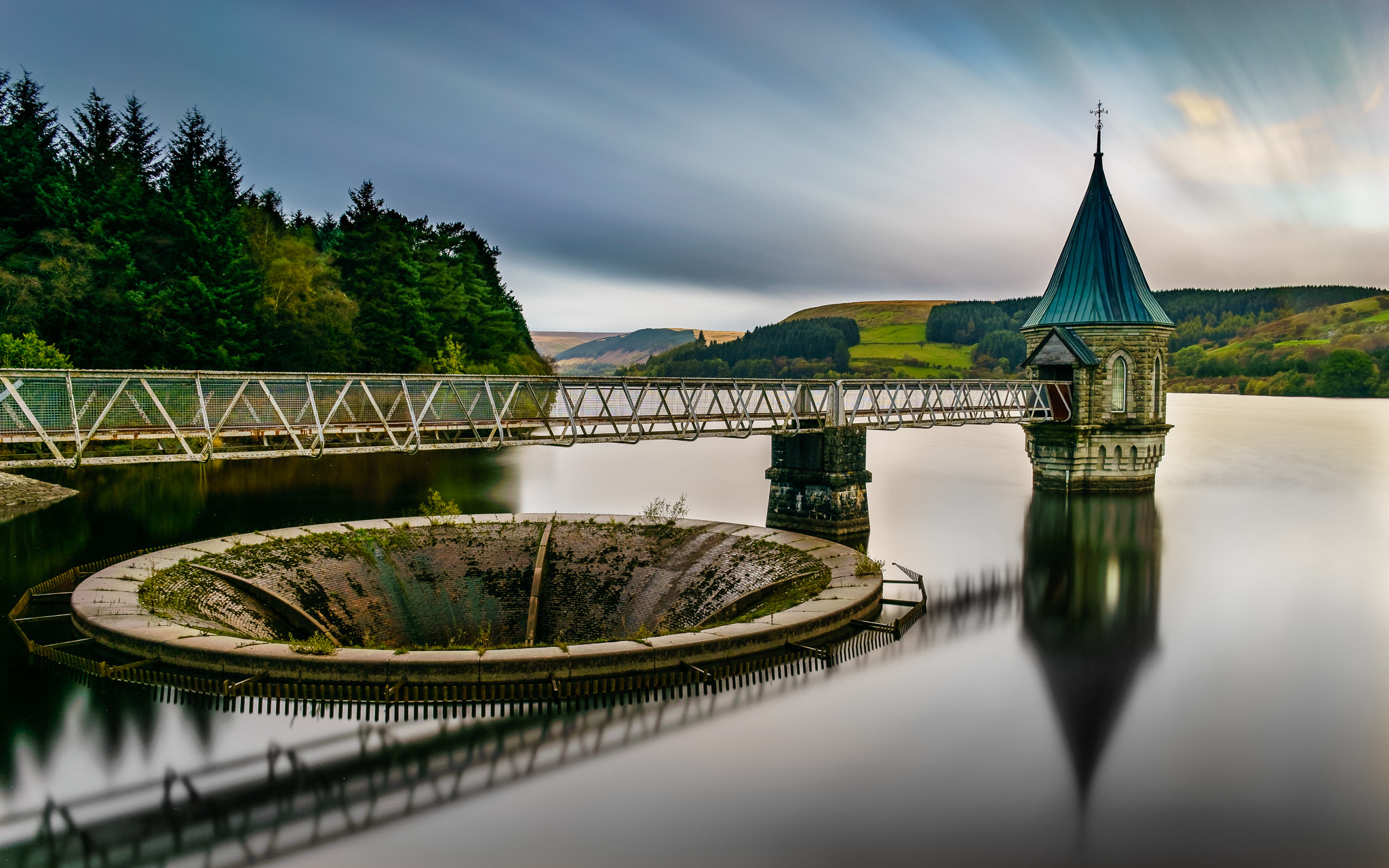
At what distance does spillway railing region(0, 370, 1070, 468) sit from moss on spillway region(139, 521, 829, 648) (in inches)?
110

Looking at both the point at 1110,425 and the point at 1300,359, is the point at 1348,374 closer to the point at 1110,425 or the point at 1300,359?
the point at 1300,359

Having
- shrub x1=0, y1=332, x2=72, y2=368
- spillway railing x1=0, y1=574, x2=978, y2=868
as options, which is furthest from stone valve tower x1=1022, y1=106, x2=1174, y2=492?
shrub x1=0, y1=332, x2=72, y2=368

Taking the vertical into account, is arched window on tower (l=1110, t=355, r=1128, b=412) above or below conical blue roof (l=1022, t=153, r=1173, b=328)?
below

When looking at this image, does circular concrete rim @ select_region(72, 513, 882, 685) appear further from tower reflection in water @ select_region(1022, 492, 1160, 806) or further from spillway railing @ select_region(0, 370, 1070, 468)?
tower reflection in water @ select_region(1022, 492, 1160, 806)

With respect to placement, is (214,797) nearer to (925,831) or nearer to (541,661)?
(541,661)

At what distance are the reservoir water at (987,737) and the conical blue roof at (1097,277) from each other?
1556 cm

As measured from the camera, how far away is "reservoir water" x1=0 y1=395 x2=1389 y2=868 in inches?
536

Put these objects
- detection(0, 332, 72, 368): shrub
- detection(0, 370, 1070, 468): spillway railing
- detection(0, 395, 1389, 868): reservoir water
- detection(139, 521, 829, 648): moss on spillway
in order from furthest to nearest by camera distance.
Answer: detection(0, 332, 72, 368): shrub, detection(139, 521, 829, 648): moss on spillway, detection(0, 370, 1070, 468): spillway railing, detection(0, 395, 1389, 868): reservoir water

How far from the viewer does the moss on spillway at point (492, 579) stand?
76.8 ft

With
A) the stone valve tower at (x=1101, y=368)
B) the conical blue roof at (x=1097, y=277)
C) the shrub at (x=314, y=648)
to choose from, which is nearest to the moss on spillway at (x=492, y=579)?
the shrub at (x=314, y=648)

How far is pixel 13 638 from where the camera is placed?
20.7 metres

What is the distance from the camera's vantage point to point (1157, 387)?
165 feet

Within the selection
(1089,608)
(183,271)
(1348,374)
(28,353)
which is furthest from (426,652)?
(1348,374)

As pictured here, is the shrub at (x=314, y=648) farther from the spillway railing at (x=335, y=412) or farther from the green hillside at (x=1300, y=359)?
the green hillside at (x=1300, y=359)
